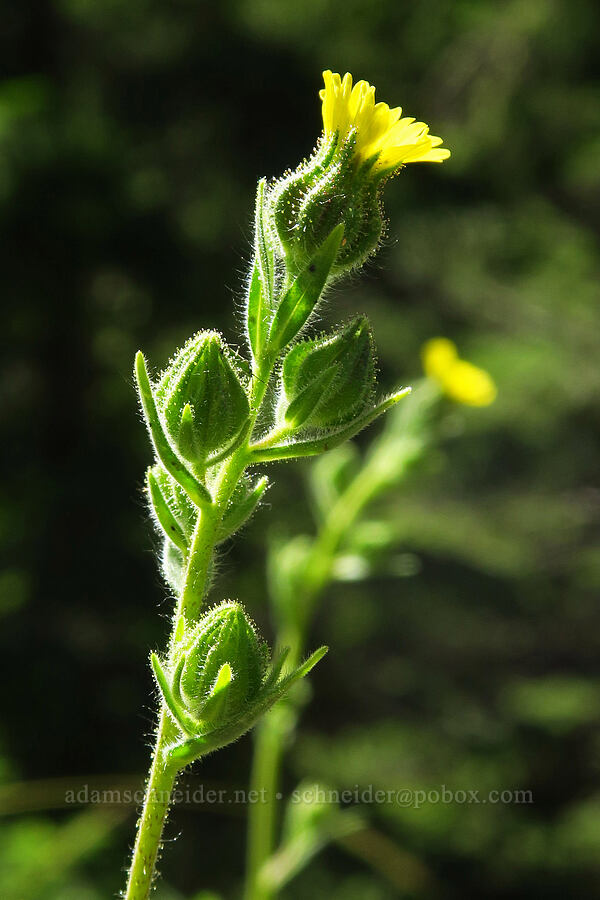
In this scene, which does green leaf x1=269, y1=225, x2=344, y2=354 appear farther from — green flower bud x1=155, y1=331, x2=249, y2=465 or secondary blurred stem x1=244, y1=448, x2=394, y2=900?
secondary blurred stem x1=244, y1=448, x2=394, y2=900

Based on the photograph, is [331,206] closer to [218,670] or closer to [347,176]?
[347,176]

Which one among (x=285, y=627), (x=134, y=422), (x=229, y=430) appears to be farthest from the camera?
(x=134, y=422)

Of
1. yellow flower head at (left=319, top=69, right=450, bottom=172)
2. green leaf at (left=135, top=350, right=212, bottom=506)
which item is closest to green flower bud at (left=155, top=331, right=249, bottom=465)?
green leaf at (left=135, top=350, right=212, bottom=506)

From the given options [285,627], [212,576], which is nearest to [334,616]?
[285,627]

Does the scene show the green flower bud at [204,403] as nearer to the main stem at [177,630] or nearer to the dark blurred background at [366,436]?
the main stem at [177,630]

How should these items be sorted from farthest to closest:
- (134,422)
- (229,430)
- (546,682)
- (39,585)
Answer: (546,682) → (134,422) → (39,585) → (229,430)

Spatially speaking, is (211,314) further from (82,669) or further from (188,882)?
(188,882)

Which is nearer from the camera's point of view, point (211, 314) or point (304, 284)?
point (304, 284)
